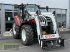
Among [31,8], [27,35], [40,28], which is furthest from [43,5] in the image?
[40,28]

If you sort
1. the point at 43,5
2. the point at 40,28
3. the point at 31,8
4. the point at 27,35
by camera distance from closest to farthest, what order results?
1. the point at 40,28
2. the point at 27,35
3. the point at 31,8
4. the point at 43,5

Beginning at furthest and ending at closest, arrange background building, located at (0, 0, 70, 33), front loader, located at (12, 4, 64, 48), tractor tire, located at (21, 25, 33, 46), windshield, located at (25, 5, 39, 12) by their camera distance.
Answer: background building, located at (0, 0, 70, 33) → windshield, located at (25, 5, 39, 12) → tractor tire, located at (21, 25, 33, 46) → front loader, located at (12, 4, 64, 48)

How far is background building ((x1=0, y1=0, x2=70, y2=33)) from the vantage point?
2273 centimetres

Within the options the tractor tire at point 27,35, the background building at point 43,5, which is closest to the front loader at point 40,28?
the tractor tire at point 27,35

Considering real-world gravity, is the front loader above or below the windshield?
below

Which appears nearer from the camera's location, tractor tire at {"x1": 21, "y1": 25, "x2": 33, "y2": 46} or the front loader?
the front loader

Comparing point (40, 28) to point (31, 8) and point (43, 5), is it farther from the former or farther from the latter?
point (43, 5)

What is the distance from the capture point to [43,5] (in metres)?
25.1

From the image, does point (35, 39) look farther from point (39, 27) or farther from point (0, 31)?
point (0, 31)

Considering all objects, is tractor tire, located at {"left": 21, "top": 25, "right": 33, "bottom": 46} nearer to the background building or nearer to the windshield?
the windshield

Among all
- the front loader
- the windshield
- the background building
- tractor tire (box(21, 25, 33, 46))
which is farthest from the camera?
the background building

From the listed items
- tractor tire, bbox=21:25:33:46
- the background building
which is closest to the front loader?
tractor tire, bbox=21:25:33:46

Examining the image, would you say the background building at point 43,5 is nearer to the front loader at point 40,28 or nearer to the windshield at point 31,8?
the windshield at point 31,8

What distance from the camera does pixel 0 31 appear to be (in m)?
22.2
